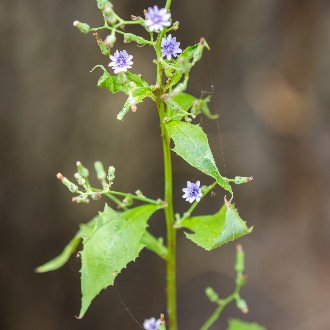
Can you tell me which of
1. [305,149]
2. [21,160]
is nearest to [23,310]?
[21,160]

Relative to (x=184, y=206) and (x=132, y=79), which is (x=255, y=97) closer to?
(x=184, y=206)

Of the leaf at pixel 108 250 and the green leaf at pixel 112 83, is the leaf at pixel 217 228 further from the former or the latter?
the green leaf at pixel 112 83

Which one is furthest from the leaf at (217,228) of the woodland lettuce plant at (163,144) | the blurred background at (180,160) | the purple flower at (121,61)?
the blurred background at (180,160)

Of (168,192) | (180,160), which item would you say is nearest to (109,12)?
(168,192)

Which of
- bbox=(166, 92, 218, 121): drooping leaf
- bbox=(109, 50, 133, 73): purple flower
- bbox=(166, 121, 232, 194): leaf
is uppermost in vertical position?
bbox=(109, 50, 133, 73): purple flower

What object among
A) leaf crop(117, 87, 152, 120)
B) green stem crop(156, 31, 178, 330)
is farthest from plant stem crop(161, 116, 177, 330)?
leaf crop(117, 87, 152, 120)

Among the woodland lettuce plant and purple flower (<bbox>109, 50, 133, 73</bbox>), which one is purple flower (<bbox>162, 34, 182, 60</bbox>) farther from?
purple flower (<bbox>109, 50, 133, 73</bbox>)
